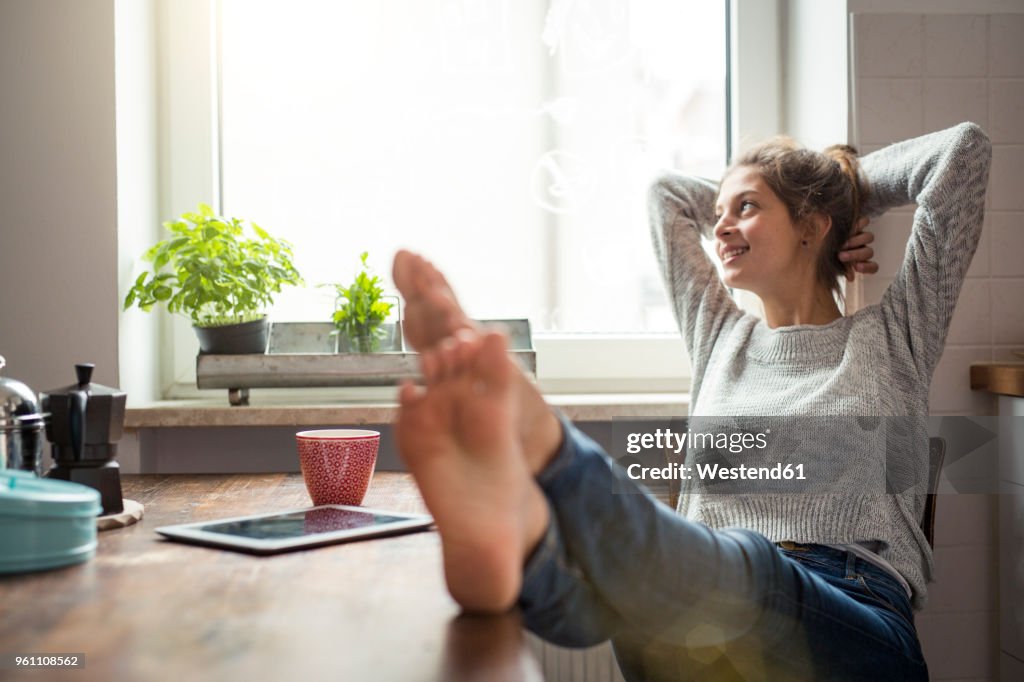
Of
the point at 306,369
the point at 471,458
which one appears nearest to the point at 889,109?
the point at 306,369

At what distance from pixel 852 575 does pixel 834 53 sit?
1.03 m

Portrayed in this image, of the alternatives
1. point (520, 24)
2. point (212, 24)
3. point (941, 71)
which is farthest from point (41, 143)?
point (941, 71)

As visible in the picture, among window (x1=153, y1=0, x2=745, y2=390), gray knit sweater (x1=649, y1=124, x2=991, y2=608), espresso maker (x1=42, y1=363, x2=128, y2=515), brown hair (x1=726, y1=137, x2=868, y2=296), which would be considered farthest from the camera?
window (x1=153, y1=0, x2=745, y2=390)

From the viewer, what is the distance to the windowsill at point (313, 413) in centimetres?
174

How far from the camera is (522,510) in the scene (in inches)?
28.4

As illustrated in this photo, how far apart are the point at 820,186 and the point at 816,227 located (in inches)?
2.7

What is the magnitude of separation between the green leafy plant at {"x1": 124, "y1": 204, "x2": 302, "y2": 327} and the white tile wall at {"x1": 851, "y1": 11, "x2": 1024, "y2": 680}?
111 centimetres

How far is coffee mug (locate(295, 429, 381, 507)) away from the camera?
1126 millimetres

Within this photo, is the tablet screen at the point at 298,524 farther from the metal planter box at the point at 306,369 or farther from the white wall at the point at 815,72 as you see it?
the white wall at the point at 815,72

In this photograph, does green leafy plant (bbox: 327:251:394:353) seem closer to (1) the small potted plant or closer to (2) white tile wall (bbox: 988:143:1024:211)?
(1) the small potted plant

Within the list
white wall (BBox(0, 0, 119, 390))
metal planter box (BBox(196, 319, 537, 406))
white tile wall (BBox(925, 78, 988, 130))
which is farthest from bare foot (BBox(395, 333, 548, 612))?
white tile wall (BBox(925, 78, 988, 130))

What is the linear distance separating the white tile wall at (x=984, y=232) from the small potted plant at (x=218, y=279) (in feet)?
3.66

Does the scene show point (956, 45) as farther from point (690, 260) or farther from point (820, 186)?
point (690, 260)

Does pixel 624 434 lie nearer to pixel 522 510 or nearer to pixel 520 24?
pixel 520 24
